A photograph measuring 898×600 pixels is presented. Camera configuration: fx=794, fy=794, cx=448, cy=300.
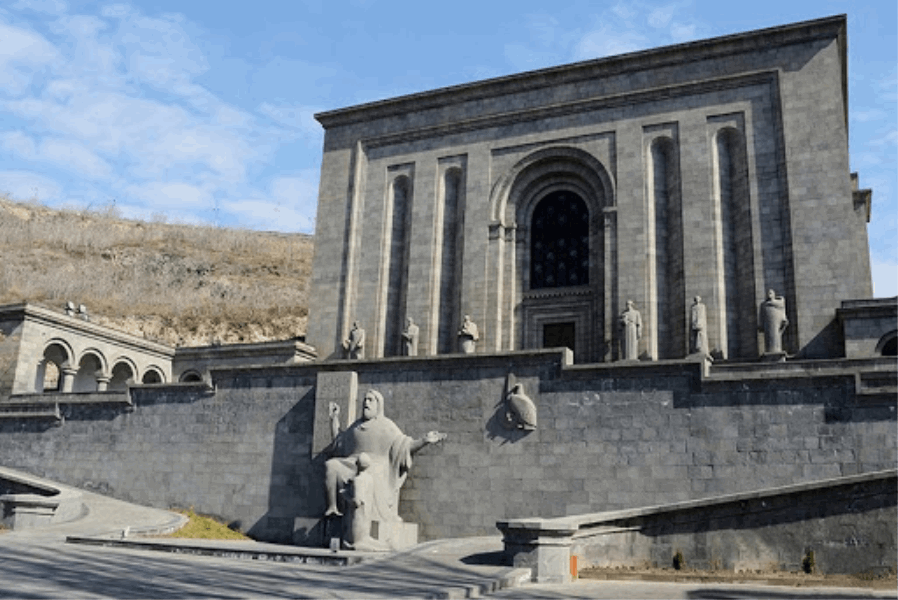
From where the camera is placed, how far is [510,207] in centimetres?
2809

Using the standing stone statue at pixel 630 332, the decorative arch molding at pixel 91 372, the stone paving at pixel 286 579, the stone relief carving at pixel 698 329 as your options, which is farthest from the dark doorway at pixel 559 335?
the decorative arch molding at pixel 91 372

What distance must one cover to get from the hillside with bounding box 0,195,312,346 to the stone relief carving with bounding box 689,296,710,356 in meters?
34.1

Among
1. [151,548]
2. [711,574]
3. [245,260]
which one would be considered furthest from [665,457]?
[245,260]

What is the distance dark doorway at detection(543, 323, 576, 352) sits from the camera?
87.3 feet

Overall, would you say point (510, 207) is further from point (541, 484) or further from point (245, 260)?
point (245, 260)

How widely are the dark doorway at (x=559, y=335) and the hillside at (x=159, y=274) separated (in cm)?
2887

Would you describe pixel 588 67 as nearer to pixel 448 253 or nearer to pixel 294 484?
pixel 448 253

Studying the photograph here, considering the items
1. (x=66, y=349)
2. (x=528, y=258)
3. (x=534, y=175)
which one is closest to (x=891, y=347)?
(x=528, y=258)

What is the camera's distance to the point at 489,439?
1808cm

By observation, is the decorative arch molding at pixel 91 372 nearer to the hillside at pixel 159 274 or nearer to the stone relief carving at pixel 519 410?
the stone relief carving at pixel 519 410

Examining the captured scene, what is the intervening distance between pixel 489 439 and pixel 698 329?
8.09m

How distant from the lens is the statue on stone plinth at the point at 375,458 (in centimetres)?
1697

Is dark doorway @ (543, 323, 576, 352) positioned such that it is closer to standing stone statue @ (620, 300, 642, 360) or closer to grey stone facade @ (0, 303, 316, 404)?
standing stone statue @ (620, 300, 642, 360)

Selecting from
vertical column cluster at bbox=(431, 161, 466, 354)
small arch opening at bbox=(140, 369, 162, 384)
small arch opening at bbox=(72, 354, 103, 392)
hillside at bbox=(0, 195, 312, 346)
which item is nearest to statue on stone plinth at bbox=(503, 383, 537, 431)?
vertical column cluster at bbox=(431, 161, 466, 354)
